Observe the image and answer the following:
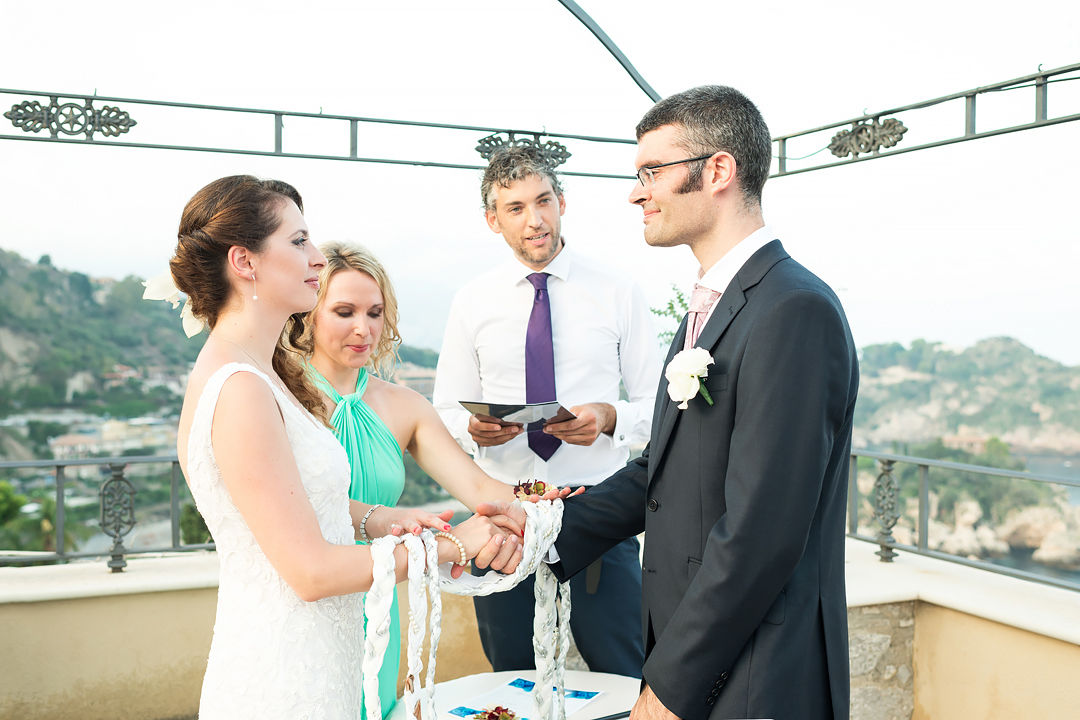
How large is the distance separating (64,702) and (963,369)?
3327 centimetres

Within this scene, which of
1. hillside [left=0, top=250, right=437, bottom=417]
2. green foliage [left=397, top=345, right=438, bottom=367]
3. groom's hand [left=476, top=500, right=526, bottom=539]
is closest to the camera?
groom's hand [left=476, top=500, right=526, bottom=539]

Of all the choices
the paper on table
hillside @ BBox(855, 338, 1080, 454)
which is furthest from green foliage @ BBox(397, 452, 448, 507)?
the paper on table

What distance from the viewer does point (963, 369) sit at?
104ft

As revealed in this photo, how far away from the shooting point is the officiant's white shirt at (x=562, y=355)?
285 cm

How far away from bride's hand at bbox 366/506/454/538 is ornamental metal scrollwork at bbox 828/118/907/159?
347 cm

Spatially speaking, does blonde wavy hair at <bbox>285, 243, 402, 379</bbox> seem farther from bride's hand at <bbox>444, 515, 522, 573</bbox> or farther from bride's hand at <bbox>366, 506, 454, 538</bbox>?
bride's hand at <bbox>444, 515, 522, 573</bbox>

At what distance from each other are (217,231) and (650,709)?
1.24 m

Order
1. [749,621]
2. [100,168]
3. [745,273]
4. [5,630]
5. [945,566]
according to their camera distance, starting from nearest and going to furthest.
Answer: [749,621], [745,273], [5,630], [945,566], [100,168]

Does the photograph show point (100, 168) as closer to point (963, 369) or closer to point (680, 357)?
point (680, 357)

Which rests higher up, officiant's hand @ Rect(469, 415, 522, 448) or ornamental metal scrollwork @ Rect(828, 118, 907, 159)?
ornamental metal scrollwork @ Rect(828, 118, 907, 159)

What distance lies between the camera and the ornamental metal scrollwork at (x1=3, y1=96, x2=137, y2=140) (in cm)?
422

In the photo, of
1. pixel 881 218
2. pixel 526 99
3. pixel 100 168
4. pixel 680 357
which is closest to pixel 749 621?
pixel 680 357

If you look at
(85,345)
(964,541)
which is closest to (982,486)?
(964,541)

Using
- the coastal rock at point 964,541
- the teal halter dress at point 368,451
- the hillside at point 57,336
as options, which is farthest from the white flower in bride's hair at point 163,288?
the coastal rock at point 964,541
